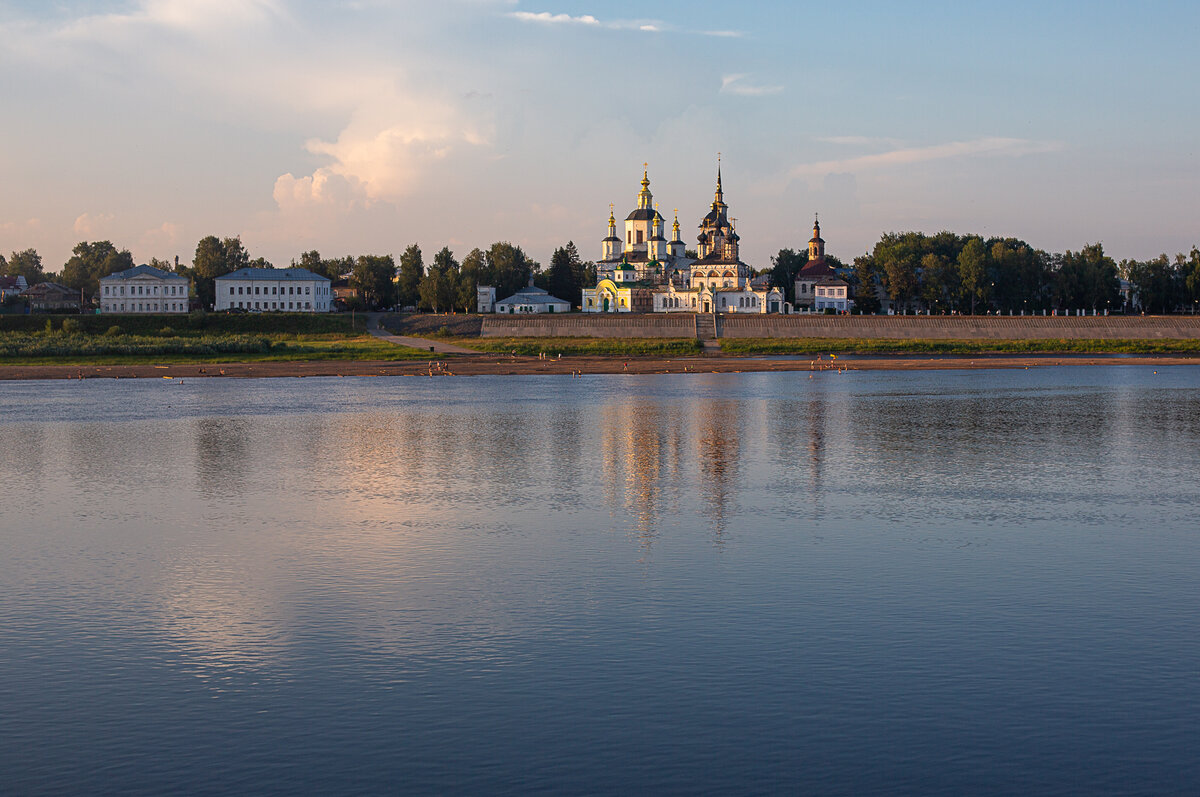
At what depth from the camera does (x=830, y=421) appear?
4341 cm

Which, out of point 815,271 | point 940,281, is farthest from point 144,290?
point 940,281

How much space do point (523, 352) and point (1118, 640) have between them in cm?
7579

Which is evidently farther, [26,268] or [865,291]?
[26,268]

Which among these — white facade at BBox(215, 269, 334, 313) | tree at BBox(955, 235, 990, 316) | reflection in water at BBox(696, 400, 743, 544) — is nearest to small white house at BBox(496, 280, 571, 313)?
white facade at BBox(215, 269, 334, 313)

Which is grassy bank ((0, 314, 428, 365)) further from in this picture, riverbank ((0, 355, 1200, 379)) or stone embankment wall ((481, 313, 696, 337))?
stone embankment wall ((481, 313, 696, 337))

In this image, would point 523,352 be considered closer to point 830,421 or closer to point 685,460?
point 830,421

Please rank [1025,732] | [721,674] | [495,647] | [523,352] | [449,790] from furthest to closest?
[523,352] → [495,647] → [721,674] → [1025,732] → [449,790]

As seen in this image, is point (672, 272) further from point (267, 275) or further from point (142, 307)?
point (142, 307)

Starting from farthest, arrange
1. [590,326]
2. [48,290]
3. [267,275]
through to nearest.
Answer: [48,290] < [267,275] < [590,326]

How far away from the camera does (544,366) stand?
255 feet

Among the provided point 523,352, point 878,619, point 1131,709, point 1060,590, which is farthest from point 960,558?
point 523,352

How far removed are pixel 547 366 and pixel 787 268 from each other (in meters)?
88.1

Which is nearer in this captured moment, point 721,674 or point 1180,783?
point 1180,783

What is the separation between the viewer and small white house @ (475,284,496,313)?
13738cm
